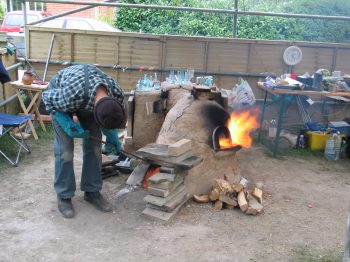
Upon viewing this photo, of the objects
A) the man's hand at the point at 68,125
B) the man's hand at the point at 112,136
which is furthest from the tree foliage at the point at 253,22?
the man's hand at the point at 68,125

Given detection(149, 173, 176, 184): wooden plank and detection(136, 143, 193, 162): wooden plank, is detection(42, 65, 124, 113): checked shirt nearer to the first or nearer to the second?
detection(136, 143, 193, 162): wooden plank

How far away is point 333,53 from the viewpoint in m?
8.25

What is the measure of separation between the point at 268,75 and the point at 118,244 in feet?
16.9

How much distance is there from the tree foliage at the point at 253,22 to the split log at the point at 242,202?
1041 cm

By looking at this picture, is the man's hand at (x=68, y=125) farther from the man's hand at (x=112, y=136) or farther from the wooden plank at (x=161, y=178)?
the wooden plank at (x=161, y=178)

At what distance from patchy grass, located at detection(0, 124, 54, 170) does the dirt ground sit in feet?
0.85

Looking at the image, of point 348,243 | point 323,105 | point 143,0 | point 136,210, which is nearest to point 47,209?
point 136,210

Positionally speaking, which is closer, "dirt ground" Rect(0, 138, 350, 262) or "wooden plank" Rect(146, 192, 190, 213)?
"dirt ground" Rect(0, 138, 350, 262)

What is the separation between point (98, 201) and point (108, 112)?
4.02ft

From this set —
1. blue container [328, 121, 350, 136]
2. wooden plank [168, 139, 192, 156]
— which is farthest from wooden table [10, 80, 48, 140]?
blue container [328, 121, 350, 136]

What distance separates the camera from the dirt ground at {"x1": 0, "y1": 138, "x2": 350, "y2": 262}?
3.84m

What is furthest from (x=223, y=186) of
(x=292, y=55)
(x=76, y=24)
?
(x=76, y=24)

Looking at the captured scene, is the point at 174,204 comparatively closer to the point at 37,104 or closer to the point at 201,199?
the point at 201,199

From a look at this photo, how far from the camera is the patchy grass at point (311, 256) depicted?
3.87m
